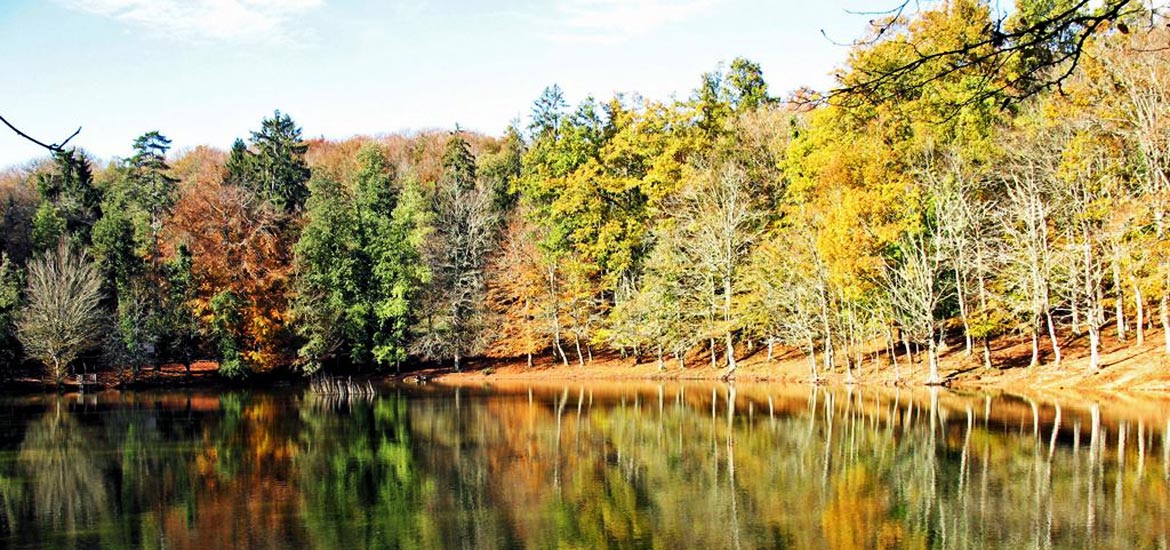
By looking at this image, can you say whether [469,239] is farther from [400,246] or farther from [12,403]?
[12,403]

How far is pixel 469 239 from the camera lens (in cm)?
5897

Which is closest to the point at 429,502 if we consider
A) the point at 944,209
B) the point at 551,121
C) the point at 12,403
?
the point at 944,209

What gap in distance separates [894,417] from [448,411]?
53.9 feet

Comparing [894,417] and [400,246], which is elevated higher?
[400,246]

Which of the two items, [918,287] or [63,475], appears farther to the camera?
[918,287]

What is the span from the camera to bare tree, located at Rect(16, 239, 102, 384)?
158ft

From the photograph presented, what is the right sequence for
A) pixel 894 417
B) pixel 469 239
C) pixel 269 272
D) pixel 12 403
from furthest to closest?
pixel 469 239
pixel 269 272
pixel 12 403
pixel 894 417

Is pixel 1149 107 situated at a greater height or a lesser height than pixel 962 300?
greater

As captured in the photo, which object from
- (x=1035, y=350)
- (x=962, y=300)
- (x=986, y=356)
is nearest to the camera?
(x=1035, y=350)

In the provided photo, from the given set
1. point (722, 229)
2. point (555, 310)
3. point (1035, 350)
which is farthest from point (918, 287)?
point (555, 310)

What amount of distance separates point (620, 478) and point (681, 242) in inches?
1150

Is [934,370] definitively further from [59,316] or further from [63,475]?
[59,316]

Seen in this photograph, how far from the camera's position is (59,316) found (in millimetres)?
48438

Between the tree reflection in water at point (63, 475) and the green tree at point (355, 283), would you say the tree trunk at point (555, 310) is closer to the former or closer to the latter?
the green tree at point (355, 283)
